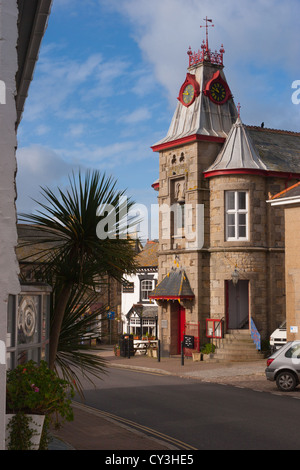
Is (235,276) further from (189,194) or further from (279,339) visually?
(189,194)

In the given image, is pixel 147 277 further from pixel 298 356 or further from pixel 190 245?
pixel 298 356

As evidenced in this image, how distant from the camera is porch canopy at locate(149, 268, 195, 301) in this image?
2850 cm

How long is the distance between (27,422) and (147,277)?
3367 cm

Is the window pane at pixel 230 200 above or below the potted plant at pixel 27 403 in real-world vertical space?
above

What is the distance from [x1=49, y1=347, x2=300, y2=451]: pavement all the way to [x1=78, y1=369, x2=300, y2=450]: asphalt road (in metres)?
0.54

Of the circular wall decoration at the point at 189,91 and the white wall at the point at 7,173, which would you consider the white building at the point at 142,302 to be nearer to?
the circular wall decoration at the point at 189,91

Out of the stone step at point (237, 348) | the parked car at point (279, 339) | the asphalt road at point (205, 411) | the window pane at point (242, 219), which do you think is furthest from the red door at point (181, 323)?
the asphalt road at point (205, 411)

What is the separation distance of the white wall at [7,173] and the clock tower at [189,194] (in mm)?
22585

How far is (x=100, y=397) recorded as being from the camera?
1752 centimetres

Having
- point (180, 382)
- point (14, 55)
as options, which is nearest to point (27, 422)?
point (14, 55)

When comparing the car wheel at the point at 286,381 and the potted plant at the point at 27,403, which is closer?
the potted plant at the point at 27,403

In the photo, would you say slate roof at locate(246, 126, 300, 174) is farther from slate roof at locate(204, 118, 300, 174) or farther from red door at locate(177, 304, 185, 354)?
red door at locate(177, 304, 185, 354)

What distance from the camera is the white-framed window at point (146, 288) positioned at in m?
41.0

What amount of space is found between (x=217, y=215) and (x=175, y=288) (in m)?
3.90
